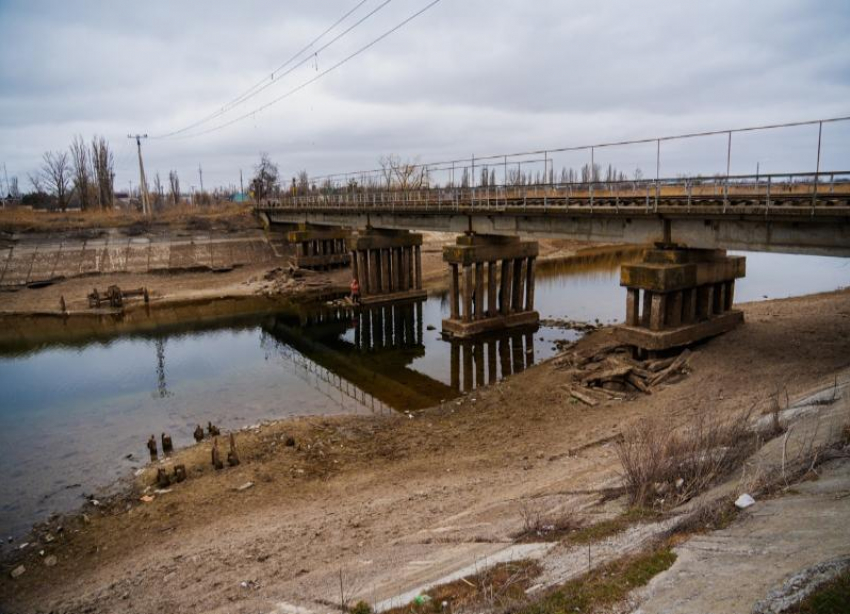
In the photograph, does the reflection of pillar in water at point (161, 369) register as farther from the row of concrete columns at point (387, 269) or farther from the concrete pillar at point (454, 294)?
the concrete pillar at point (454, 294)

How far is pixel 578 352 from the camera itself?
759 inches

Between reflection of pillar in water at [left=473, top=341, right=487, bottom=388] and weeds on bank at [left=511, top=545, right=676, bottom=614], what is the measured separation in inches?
548

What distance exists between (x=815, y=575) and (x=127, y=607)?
329 inches

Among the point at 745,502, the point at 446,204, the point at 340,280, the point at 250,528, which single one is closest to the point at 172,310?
the point at 340,280

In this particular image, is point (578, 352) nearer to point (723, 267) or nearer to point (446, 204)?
point (723, 267)

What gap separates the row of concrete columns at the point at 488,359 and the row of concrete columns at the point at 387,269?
1104 cm

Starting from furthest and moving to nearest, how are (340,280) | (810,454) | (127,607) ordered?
(340,280) < (127,607) < (810,454)

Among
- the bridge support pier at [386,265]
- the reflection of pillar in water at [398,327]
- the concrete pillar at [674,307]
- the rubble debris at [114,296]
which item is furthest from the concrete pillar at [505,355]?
the rubble debris at [114,296]

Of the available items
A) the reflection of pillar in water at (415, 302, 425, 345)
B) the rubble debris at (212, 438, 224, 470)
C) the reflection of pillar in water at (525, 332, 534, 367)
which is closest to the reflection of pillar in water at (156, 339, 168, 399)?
the rubble debris at (212, 438, 224, 470)

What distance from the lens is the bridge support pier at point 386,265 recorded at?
34.7m

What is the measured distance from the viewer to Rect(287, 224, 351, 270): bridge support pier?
44.9 meters

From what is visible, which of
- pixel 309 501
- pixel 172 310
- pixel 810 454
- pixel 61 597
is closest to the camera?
pixel 810 454

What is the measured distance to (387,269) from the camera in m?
35.6

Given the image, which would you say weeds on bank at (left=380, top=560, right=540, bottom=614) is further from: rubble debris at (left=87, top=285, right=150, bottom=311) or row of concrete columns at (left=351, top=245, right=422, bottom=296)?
rubble debris at (left=87, top=285, right=150, bottom=311)
